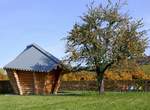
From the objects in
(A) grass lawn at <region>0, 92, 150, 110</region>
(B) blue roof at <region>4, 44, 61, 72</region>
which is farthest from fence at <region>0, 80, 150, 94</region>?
(A) grass lawn at <region>0, 92, 150, 110</region>

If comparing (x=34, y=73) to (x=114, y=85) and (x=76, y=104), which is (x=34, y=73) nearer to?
(x=114, y=85)

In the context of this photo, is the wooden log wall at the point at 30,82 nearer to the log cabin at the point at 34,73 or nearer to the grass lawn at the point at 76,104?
the log cabin at the point at 34,73

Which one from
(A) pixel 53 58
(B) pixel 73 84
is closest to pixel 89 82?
(B) pixel 73 84

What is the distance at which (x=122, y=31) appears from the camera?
45406 mm

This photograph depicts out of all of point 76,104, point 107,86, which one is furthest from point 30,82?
point 76,104

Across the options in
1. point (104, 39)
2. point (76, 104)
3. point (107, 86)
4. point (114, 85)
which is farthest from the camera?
point (107, 86)

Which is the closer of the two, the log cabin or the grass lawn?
the grass lawn

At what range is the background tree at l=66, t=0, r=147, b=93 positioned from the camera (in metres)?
44.9

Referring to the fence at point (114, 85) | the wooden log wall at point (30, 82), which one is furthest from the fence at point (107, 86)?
the wooden log wall at point (30, 82)

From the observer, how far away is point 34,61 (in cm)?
4844

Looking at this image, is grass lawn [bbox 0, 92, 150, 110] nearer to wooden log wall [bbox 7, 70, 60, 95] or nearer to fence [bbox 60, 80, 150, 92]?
wooden log wall [bbox 7, 70, 60, 95]

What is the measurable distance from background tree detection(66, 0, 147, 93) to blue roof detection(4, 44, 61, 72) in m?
2.62

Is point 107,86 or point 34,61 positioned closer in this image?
point 34,61

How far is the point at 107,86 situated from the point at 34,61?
16145 millimetres
